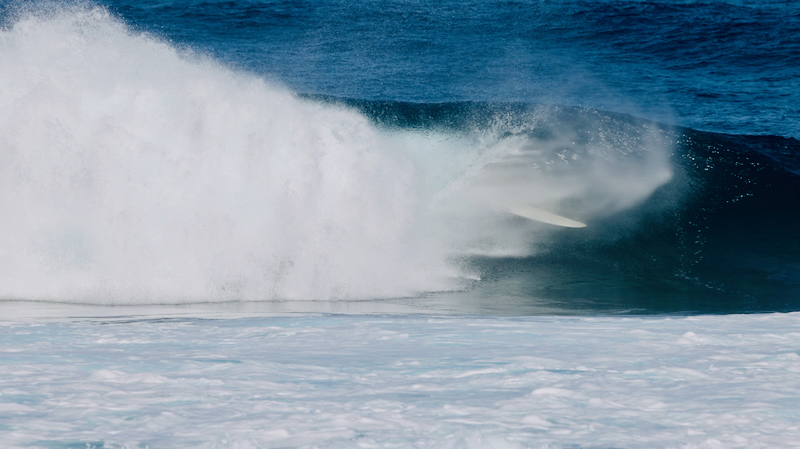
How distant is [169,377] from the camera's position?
11.2ft

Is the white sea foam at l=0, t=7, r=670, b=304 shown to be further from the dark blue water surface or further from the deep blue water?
the dark blue water surface

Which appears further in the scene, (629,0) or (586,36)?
(629,0)

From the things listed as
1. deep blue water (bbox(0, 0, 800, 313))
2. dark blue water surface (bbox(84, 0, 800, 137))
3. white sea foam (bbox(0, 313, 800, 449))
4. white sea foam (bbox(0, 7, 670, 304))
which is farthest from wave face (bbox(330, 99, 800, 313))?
dark blue water surface (bbox(84, 0, 800, 137))

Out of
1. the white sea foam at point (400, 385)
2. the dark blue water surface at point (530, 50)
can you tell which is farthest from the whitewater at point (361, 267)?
the dark blue water surface at point (530, 50)

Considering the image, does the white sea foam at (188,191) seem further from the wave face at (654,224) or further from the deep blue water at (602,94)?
the deep blue water at (602,94)

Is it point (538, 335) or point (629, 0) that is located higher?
point (629, 0)

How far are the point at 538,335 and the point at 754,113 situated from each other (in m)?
17.0

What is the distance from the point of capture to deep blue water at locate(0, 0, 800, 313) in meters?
7.87

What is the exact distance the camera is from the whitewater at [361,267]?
2.92 meters

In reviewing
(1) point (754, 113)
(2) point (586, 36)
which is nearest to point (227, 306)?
(1) point (754, 113)

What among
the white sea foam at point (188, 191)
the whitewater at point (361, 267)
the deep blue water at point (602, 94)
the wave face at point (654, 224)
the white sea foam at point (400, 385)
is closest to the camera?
the white sea foam at point (400, 385)

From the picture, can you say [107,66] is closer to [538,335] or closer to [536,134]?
[538,335]

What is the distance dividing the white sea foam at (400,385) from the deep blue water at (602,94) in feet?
7.26

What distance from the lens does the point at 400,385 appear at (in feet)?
11.0
